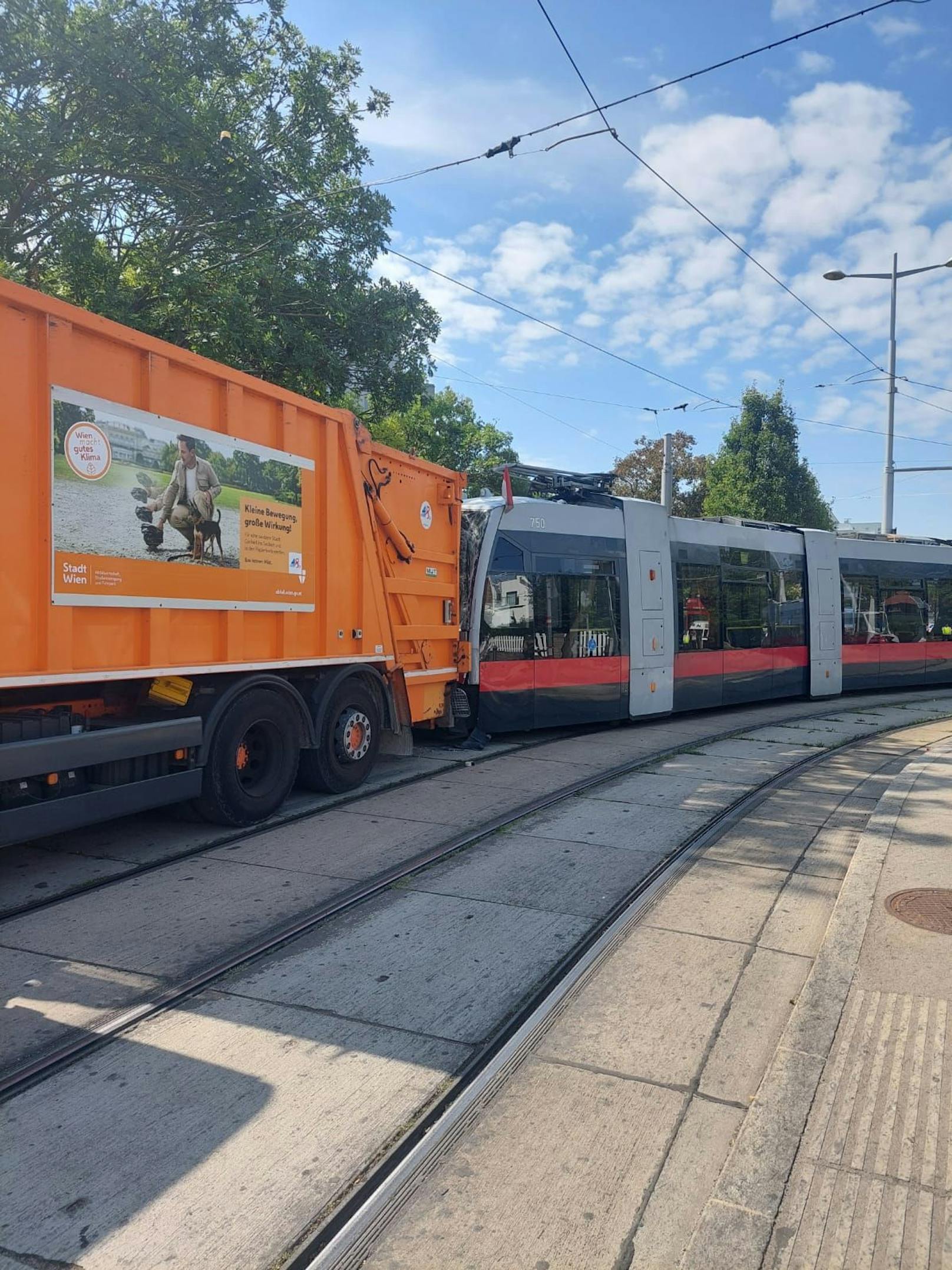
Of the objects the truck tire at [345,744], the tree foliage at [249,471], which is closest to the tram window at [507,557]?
the truck tire at [345,744]

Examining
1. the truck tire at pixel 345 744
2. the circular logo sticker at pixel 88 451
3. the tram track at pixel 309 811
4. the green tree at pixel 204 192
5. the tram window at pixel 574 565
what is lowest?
the tram track at pixel 309 811

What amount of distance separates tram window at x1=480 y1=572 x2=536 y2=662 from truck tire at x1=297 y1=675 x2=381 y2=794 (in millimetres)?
2660

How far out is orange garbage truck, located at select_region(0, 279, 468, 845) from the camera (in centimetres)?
576

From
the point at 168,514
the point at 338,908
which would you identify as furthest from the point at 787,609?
the point at 338,908

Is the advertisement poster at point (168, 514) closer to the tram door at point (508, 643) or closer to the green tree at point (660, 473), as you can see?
the tram door at point (508, 643)

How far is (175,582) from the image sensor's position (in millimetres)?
6750

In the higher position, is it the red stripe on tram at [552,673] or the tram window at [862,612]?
the tram window at [862,612]

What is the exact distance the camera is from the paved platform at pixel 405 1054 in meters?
2.90

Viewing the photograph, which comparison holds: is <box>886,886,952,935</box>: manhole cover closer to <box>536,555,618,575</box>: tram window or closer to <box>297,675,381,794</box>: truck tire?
<box>297,675,381,794</box>: truck tire

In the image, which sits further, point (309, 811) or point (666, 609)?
point (666, 609)

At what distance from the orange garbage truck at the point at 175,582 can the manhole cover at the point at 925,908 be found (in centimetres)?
471

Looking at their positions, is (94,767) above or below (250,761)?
above

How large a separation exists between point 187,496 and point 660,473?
38.6m

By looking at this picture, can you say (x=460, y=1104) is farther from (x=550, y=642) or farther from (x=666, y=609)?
(x=666, y=609)
